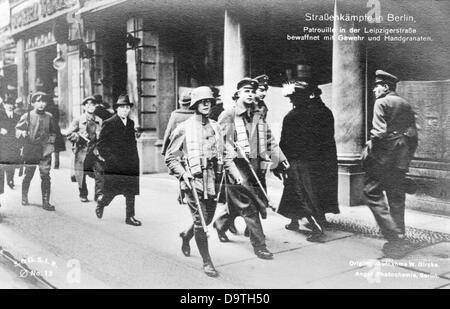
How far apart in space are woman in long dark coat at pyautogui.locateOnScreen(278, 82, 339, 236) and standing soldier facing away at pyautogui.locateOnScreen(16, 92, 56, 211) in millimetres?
2714

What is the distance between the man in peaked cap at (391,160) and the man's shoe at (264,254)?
113 cm

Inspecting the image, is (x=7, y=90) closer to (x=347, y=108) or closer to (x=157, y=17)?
(x=157, y=17)

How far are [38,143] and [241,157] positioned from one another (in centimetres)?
256

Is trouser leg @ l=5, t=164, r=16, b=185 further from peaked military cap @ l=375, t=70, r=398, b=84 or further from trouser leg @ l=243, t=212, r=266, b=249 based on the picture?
peaked military cap @ l=375, t=70, r=398, b=84

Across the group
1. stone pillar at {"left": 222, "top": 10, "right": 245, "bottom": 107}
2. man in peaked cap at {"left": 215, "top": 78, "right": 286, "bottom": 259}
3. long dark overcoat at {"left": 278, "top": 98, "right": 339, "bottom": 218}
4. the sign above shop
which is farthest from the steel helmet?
the sign above shop

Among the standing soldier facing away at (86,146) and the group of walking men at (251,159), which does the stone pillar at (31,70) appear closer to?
the group of walking men at (251,159)

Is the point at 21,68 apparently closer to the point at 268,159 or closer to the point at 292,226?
the point at 268,159

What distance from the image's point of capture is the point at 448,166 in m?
5.06

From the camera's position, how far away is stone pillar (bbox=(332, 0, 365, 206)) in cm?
492

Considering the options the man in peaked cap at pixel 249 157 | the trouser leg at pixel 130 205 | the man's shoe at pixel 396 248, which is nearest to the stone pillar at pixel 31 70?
the trouser leg at pixel 130 205

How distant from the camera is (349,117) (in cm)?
495

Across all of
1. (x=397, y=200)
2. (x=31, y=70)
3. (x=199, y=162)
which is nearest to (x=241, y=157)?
(x=199, y=162)

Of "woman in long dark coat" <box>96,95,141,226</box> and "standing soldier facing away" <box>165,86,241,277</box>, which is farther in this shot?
"woman in long dark coat" <box>96,95,141,226</box>
